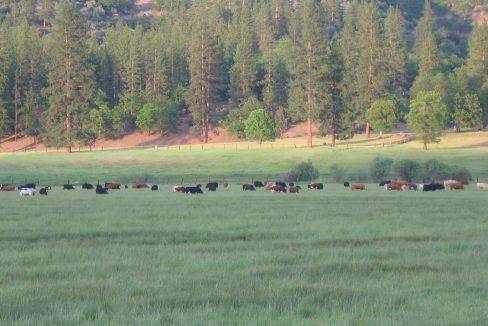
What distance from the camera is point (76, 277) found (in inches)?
608

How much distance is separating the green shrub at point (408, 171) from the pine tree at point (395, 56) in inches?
2467

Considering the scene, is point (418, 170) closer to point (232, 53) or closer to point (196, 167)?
point (196, 167)

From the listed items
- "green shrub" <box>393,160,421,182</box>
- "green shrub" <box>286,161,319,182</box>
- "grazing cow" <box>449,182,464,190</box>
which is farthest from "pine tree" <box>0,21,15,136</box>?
"grazing cow" <box>449,182,464,190</box>

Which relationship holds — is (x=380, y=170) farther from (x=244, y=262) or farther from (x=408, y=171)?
(x=244, y=262)

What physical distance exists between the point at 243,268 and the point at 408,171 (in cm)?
4659

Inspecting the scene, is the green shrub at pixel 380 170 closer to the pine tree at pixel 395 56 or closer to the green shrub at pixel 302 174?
the green shrub at pixel 302 174

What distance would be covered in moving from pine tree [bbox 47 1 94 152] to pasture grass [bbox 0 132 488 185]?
21.9 ft

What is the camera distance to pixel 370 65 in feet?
392

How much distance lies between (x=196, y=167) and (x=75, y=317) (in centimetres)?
6289

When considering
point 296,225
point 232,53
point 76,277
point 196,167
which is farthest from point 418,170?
point 232,53

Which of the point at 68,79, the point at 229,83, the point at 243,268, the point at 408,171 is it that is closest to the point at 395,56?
A: the point at 229,83

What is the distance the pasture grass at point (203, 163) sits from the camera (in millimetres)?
66375

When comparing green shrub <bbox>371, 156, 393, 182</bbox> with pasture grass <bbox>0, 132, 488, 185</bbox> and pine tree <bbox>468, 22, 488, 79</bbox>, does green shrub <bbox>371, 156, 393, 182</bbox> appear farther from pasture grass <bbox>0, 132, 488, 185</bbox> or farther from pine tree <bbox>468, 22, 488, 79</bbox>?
pine tree <bbox>468, 22, 488, 79</bbox>

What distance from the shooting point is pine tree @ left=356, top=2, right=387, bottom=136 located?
115m
